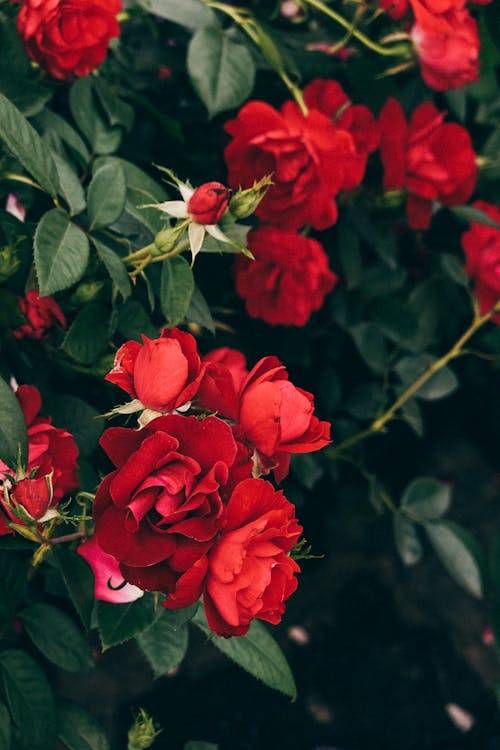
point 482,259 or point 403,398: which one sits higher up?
point 482,259

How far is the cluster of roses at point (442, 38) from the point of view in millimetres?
755

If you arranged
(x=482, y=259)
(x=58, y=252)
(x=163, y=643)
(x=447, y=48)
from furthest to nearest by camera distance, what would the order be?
(x=482, y=259) < (x=447, y=48) < (x=163, y=643) < (x=58, y=252)

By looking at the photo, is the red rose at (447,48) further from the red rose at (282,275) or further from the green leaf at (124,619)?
the green leaf at (124,619)

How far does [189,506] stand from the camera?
465 millimetres

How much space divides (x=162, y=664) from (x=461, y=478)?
0.97 m

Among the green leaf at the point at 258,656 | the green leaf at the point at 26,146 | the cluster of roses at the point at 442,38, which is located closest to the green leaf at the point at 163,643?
the green leaf at the point at 258,656

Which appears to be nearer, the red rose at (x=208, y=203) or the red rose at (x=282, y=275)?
the red rose at (x=208, y=203)

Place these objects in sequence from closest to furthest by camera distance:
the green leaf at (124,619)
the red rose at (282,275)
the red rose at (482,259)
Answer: the green leaf at (124,619)
the red rose at (282,275)
the red rose at (482,259)

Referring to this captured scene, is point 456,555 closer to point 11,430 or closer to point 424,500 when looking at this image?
point 424,500

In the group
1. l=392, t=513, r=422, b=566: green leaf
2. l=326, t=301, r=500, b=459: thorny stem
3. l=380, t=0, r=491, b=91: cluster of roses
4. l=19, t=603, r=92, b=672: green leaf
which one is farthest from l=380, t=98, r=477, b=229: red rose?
l=19, t=603, r=92, b=672: green leaf

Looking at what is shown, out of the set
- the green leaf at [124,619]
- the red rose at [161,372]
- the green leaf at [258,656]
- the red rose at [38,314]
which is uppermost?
the red rose at [161,372]

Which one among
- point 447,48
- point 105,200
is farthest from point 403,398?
point 105,200

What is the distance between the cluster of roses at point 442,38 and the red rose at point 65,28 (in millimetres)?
296

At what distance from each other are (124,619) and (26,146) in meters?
0.36
